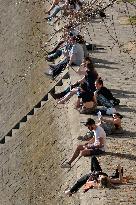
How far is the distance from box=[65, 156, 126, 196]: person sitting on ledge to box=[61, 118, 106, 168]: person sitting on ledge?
0.75 meters

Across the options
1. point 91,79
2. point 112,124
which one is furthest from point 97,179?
point 91,79

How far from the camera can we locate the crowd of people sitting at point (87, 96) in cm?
1509

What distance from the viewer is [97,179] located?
1507cm

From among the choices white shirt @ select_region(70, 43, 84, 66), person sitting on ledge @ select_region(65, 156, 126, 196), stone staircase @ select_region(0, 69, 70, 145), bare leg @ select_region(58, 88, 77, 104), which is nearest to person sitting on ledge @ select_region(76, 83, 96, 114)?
bare leg @ select_region(58, 88, 77, 104)

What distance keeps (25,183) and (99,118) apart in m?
2.44

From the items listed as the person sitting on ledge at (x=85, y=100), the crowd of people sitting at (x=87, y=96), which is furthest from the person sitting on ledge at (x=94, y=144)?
the person sitting on ledge at (x=85, y=100)

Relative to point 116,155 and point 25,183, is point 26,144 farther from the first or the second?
point 116,155

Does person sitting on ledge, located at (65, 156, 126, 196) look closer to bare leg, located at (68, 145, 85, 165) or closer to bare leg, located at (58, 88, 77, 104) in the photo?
bare leg, located at (68, 145, 85, 165)

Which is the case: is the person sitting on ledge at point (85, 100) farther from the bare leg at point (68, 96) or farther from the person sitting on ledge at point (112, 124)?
the person sitting on ledge at point (112, 124)

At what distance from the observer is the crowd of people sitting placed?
15.1 metres

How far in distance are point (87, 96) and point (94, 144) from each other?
8.99 ft

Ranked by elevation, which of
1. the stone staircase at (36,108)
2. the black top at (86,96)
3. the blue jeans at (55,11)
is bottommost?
the stone staircase at (36,108)

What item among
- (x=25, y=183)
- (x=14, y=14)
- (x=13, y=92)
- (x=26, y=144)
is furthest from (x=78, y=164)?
(x=14, y=14)

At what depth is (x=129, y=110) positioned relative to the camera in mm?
19281
